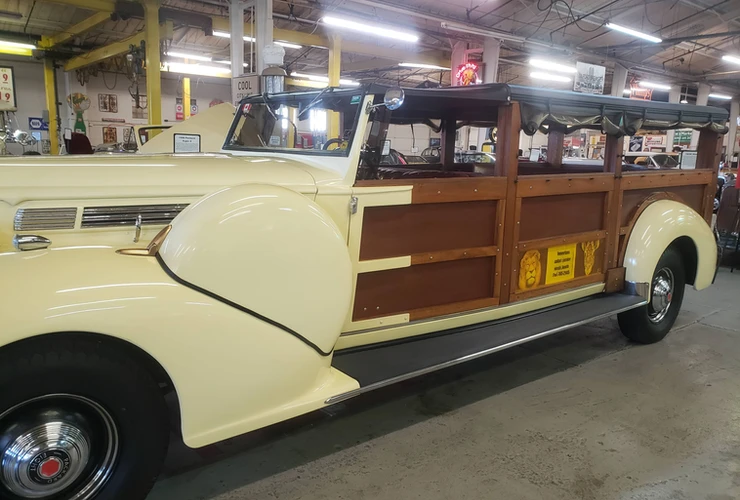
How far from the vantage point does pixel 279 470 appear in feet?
8.28

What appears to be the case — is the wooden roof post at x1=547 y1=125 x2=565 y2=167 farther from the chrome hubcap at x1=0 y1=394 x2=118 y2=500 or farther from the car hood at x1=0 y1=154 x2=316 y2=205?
the chrome hubcap at x1=0 y1=394 x2=118 y2=500

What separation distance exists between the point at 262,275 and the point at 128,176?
82 centimetres

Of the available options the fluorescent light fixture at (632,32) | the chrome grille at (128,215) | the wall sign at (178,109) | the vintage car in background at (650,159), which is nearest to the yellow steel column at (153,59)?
the chrome grille at (128,215)

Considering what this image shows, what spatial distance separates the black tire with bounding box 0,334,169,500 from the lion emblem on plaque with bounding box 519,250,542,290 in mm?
2424

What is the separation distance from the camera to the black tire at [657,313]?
4.24 meters

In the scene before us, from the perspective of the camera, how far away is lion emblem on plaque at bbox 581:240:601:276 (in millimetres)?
3909

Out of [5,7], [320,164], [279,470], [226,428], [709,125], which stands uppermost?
[5,7]

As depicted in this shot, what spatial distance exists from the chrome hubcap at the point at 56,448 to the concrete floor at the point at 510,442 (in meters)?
0.47

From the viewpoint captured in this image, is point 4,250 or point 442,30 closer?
point 4,250

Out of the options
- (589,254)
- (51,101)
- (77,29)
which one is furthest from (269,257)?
(51,101)

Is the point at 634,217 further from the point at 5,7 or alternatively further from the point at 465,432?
the point at 5,7

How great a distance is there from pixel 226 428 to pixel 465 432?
1.42 meters

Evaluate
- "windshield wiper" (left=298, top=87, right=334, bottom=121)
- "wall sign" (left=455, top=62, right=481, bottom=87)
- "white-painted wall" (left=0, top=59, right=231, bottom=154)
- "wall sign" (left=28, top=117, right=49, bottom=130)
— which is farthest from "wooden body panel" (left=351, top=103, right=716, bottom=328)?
"wall sign" (left=28, top=117, right=49, bottom=130)

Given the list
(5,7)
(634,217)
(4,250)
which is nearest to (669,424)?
(634,217)
